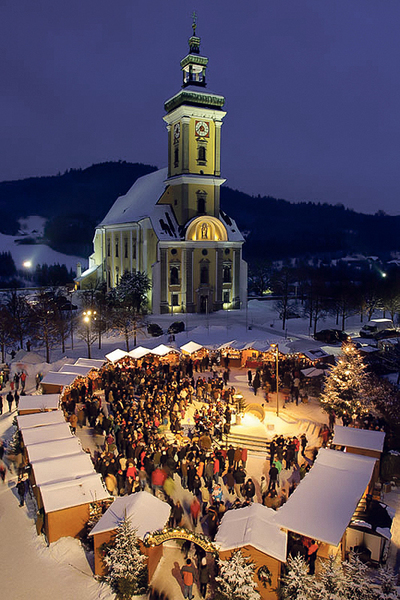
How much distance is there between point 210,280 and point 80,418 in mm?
29563

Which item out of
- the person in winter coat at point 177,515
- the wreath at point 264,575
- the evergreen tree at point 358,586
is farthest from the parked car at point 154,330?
the evergreen tree at point 358,586

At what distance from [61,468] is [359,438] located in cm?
961

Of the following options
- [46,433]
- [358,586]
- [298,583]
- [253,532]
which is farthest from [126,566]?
[46,433]

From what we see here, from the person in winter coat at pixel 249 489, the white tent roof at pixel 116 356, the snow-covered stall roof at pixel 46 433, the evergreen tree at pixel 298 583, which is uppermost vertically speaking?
the white tent roof at pixel 116 356

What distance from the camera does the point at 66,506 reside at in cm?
1179

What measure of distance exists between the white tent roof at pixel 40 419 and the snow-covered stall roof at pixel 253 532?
8173mm

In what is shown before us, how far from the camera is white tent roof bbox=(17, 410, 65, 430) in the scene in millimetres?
16531

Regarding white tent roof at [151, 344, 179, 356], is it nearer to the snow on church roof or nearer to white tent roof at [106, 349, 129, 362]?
white tent roof at [106, 349, 129, 362]

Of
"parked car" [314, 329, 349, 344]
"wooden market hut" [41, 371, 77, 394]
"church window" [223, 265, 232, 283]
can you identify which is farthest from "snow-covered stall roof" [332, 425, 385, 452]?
"church window" [223, 265, 232, 283]

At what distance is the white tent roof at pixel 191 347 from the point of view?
27109mm

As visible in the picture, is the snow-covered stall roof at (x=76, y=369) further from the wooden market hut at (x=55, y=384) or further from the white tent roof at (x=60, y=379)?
the wooden market hut at (x=55, y=384)

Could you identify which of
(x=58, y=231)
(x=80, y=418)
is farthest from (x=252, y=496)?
(x=58, y=231)

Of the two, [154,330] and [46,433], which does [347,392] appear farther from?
[154,330]

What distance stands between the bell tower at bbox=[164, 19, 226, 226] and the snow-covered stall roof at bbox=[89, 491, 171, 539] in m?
36.6
